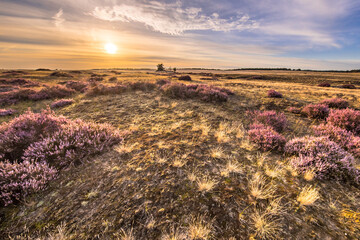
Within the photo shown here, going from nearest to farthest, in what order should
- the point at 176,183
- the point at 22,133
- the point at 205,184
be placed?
the point at 205,184 < the point at 176,183 < the point at 22,133

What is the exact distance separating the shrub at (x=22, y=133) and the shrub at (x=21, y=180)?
96 cm

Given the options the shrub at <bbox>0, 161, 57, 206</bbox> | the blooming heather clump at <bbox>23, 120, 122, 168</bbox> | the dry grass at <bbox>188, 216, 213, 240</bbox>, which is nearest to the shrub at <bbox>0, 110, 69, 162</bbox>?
the blooming heather clump at <bbox>23, 120, 122, 168</bbox>

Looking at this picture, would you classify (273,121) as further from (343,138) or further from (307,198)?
(307,198)

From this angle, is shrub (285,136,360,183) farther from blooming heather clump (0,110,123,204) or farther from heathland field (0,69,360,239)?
blooming heather clump (0,110,123,204)

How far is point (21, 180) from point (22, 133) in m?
2.10

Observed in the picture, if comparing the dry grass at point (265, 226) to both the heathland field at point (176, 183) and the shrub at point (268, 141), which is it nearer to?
the heathland field at point (176, 183)

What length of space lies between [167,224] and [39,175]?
290 centimetres

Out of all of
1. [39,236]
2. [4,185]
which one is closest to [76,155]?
[4,185]

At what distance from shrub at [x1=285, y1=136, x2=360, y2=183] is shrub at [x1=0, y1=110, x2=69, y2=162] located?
21.4ft

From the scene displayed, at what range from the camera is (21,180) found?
9.61 ft

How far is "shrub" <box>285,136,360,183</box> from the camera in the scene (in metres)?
3.19

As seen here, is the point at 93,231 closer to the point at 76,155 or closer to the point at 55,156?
the point at 76,155

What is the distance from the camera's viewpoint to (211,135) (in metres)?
5.02

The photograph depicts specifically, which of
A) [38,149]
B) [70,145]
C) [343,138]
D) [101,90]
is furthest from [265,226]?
[101,90]
